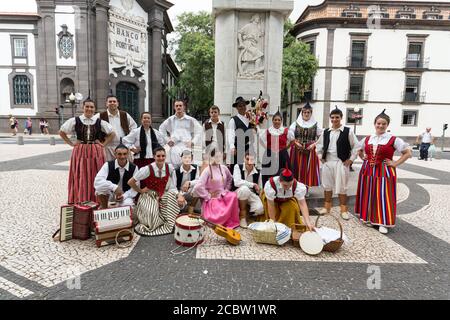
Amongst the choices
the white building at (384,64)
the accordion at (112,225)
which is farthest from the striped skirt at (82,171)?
the white building at (384,64)

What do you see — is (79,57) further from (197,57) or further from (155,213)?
(155,213)

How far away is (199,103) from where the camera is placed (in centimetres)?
2494

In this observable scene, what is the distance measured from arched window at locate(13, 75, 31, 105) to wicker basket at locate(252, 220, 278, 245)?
29962 millimetres

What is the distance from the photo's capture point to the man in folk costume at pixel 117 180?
13.7ft

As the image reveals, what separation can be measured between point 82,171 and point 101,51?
22.3 metres

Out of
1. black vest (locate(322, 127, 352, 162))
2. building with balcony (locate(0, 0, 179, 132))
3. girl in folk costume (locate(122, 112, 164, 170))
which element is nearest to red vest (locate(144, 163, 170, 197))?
girl in folk costume (locate(122, 112, 164, 170))

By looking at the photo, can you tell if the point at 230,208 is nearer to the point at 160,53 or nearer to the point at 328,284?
the point at 328,284

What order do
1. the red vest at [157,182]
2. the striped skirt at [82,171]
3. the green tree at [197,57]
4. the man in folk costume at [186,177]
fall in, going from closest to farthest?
the red vest at [157,182] → the striped skirt at [82,171] → the man in folk costume at [186,177] → the green tree at [197,57]

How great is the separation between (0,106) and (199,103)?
1917 centimetres

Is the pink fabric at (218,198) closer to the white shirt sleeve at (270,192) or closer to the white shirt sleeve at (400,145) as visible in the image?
the white shirt sleeve at (270,192)

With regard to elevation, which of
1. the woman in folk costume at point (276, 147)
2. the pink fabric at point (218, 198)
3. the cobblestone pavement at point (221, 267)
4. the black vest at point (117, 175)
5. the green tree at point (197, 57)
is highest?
the green tree at point (197, 57)

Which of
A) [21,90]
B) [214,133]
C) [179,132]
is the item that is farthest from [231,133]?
[21,90]

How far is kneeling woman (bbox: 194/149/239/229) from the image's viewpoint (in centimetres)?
432

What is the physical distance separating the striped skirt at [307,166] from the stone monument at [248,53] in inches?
73.3
